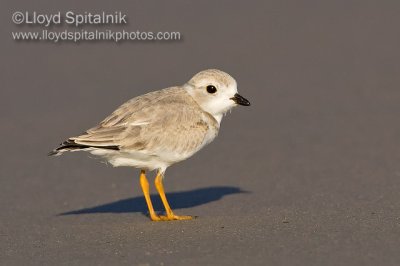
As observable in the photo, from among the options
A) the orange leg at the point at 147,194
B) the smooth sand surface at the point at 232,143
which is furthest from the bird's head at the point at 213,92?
the smooth sand surface at the point at 232,143

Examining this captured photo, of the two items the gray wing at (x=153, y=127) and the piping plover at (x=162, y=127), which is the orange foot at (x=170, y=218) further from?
the gray wing at (x=153, y=127)

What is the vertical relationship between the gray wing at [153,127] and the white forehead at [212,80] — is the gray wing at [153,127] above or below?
below

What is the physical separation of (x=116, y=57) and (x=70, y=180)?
621cm

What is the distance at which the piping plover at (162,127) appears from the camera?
8.06m

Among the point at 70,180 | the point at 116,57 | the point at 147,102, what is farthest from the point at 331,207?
the point at 116,57

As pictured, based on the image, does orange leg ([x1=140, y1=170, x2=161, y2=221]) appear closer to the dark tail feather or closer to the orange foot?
the orange foot

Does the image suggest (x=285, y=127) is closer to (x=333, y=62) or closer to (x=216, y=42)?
(x=333, y=62)

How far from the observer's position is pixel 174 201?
957cm

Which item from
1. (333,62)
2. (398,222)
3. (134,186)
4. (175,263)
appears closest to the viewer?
(175,263)

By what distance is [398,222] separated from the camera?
748 cm

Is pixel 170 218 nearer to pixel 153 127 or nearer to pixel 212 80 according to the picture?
pixel 153 127

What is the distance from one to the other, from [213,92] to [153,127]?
2.72 ft

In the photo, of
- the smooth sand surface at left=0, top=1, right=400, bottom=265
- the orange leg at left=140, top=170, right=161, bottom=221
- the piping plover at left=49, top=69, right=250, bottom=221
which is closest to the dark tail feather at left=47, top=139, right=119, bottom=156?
the piping plover at left=49, top=69, right=250, bottom=221

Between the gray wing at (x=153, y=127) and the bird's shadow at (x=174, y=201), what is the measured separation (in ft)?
3.50
